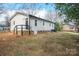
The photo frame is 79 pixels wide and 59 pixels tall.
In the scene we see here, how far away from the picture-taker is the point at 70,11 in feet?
7.47

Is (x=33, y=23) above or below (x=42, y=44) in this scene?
above

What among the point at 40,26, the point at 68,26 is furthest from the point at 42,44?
the point at 68,26

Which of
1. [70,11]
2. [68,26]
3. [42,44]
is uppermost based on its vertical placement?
[70,11]

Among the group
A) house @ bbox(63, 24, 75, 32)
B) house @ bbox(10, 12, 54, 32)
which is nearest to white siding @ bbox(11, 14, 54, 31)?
house @ bbox(10, 12, 54, 32)

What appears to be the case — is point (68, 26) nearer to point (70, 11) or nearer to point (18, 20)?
point (70, 11)

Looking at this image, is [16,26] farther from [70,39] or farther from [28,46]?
[70,39]

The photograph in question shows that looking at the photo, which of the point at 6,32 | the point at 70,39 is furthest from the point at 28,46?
the point at 70,39

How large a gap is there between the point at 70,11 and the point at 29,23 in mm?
363

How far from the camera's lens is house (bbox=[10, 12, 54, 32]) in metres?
2.25

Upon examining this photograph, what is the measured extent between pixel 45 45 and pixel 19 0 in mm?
439

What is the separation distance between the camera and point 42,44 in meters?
2.27

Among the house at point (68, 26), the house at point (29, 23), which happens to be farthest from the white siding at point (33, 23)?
the house at point (68, 26)

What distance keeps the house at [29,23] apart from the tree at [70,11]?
136mm

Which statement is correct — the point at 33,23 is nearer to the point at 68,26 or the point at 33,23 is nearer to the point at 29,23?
the point at 29,23
